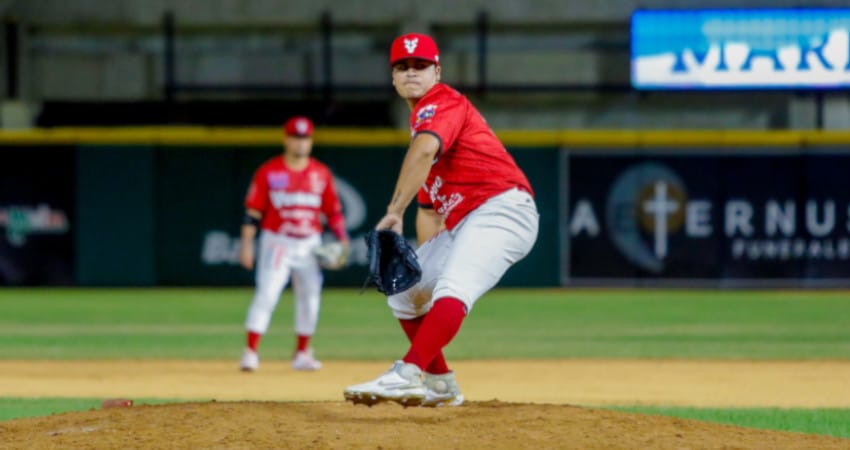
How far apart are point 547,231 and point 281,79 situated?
5.37m

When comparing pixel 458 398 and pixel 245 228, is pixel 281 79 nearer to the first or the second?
pixel 245 228

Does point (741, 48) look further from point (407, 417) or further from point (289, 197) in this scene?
point (407, 417)

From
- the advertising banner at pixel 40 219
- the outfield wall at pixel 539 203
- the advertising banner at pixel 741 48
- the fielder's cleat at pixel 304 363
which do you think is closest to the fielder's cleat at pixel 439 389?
the fielder's cleat at pixel 304 363

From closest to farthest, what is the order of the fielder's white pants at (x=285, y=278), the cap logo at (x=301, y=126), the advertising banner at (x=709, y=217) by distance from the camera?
the cap logo at (x=301, y=126), the fielder's white pants at (x=285, y=278), the advertising banner at (x=709, y=217)

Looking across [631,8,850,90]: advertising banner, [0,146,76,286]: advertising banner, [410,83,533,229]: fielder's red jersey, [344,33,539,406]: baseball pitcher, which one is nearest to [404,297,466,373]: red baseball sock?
[344,33,539,406]: baseball pitcher

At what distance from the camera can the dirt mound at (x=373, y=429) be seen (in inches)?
202

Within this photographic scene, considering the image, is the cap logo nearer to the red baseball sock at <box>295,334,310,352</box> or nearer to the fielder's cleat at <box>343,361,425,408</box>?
the red baseball sock at <box>295,334,310,352</box>

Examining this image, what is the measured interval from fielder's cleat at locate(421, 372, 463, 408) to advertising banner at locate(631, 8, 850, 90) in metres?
14.8

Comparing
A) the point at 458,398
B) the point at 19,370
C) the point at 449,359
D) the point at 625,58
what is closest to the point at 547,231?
the point at 625,58

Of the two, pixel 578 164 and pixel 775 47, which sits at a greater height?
pixel 775 47

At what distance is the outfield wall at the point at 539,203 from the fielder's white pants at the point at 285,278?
8786mm

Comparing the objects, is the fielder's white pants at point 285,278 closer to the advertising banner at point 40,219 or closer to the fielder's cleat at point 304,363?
the fielder's cleat at point 304,363

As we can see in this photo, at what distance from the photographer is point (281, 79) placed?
21562mm

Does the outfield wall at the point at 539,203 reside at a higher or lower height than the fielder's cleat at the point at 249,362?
higher
